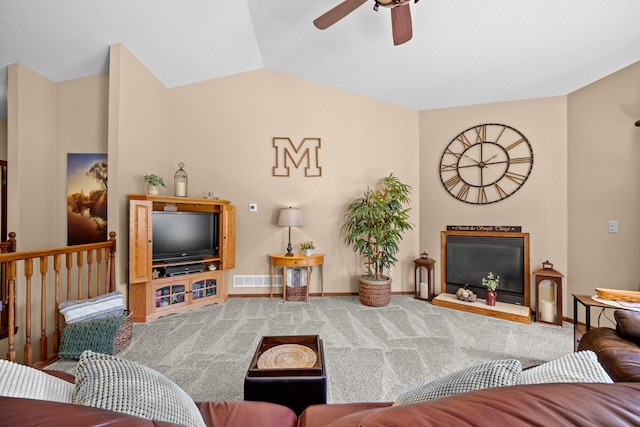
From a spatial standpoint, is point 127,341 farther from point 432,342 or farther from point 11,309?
point 432,342

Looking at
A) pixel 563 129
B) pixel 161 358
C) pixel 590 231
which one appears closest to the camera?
pixel 161 358

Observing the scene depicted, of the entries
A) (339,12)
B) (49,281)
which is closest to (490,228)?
(339,12)

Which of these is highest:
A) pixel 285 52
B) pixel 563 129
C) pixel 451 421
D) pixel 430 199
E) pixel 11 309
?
→ pixel 285 52

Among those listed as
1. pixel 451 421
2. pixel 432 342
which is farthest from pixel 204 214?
pixel 451 421

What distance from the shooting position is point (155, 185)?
119 inches

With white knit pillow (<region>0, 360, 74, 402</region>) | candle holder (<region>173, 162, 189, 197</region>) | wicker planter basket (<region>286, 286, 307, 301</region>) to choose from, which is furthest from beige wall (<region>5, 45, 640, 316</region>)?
→ white knit pillow (<region>0, 360, 74, 402</region>)

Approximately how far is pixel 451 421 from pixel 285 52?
398 cm

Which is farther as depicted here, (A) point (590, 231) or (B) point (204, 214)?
(B) point (204, 214)

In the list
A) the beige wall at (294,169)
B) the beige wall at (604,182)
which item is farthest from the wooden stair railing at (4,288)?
the beige wall at (604,182)

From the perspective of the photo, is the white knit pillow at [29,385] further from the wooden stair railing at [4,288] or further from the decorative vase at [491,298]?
the decorative vase at [491,298]

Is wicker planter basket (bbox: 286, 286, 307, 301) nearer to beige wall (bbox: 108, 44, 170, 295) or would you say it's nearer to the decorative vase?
beige wall (bbox: 108, 44, 170, 295)

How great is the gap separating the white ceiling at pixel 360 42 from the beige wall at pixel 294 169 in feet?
1.15

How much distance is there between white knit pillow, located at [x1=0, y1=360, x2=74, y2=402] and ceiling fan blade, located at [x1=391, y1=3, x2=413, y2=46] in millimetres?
2852

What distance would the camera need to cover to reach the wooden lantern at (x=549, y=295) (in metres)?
2.80
